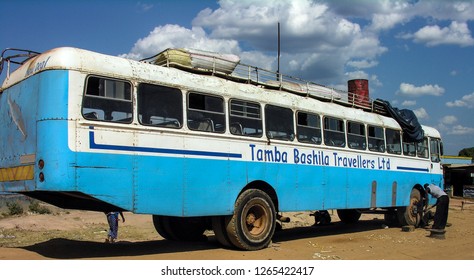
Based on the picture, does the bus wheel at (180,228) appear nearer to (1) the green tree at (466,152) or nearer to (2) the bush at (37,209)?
(2) the bush at (37,209)

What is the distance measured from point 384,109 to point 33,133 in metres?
10.6

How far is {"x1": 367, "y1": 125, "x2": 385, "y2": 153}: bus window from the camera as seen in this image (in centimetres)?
1312

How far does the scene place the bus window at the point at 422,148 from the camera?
1540 cm

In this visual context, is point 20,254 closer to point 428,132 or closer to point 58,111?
point 58,111

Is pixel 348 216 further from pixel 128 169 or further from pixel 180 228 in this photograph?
pixel 128 169

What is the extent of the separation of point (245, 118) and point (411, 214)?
7688 millimetres

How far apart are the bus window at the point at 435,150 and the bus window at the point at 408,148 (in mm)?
1343

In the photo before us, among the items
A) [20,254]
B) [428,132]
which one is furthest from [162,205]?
[428,132]

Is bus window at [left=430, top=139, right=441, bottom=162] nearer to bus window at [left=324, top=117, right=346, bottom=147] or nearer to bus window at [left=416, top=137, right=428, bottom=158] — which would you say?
bus window at [left=416, top=137, right=428, bottom=158]

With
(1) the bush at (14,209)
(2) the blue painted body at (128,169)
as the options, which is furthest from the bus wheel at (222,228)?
(1) the bush at (14,209)

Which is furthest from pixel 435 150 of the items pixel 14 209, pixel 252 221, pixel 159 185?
pixel 14 209

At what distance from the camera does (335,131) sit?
11789 millimetres

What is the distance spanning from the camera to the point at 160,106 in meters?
8.09

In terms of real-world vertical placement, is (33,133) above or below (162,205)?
above
